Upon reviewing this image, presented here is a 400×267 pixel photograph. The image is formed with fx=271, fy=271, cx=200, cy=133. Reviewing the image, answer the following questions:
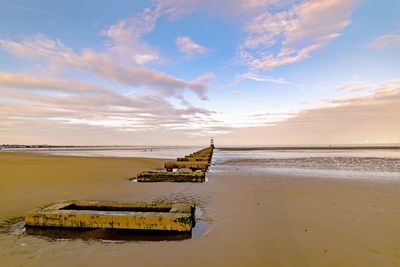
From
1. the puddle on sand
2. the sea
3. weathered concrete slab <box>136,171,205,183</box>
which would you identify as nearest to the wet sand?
the puddle on sand

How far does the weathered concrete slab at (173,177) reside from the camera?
12.1 m

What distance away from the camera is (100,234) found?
491 cm

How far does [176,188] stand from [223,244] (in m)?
6.16

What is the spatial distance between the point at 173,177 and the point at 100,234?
24.5 feet

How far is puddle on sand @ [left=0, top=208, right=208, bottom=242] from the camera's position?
4.75 metres

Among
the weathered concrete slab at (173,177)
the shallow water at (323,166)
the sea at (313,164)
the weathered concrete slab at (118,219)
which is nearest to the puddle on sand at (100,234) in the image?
the weathered concrete slab at (118,219)

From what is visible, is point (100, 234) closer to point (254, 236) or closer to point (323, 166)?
point (254, 236)

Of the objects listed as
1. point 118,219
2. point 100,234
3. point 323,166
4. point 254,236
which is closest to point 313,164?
point 323,166

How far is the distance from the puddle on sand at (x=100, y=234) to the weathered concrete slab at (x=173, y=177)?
6.66 meters

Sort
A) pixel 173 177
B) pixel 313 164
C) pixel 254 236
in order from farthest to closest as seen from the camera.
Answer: pixel 313 164 → pixel 173 177 → pixel 254 236

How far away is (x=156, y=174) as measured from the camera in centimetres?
1237

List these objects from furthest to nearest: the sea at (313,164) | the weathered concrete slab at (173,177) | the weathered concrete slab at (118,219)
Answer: the sea at (313,164) → the weathered concrete slab at (173,177) → the weathered concrete slab at (118,219)

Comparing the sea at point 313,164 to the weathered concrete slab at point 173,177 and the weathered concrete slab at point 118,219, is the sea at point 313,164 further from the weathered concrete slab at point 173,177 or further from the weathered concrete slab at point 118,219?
the weathered concrete slab at point 118,219

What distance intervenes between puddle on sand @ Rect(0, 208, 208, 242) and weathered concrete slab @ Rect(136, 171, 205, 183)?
666cm
